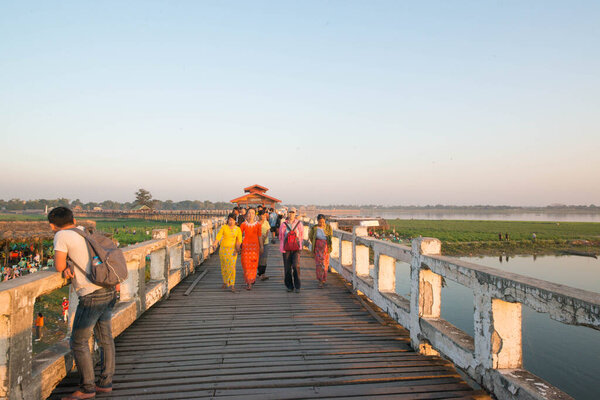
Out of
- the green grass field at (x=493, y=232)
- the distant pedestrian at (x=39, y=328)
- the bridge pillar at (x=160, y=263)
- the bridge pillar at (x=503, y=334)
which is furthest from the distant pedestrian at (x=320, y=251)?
the green grass field at (x=493, y=232)

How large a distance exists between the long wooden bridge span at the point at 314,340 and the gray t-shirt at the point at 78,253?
22cm

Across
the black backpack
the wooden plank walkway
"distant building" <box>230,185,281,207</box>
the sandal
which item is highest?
"distant building" <box>230,185,281,207</box>

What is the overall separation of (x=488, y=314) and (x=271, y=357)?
6.94 feet

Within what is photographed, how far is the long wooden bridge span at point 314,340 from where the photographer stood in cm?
252

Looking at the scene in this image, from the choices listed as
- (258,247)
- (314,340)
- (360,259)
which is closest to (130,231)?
(258,247)

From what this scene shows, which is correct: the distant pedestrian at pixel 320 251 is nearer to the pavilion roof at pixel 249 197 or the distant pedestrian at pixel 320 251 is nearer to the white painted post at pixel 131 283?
the white painted post at pixel 131 283

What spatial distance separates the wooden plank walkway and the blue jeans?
0.74ft

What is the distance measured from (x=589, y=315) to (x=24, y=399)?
143 inches

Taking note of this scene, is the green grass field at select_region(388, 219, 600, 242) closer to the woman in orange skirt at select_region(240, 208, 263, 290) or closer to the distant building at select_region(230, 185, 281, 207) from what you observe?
the distant building at select_region(230, 185, 281, 207)

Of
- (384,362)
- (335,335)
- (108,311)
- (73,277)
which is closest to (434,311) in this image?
(384,362)

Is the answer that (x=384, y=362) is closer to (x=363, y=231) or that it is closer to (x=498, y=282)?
(x=498, y=282)

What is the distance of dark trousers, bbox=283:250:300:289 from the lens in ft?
22.2

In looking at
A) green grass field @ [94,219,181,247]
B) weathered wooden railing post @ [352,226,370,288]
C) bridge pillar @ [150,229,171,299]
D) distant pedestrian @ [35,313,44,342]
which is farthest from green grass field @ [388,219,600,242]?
bridge pillar @ [150,229,171,299]

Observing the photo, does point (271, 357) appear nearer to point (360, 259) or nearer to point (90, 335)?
point (90, 335)
